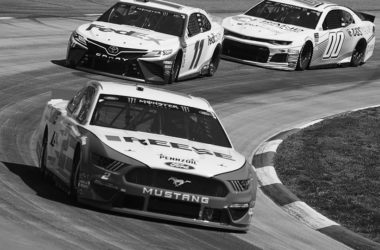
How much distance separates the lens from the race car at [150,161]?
418 inches

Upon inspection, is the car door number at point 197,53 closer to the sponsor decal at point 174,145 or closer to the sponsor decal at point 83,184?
the sponsor decal at point 174,145

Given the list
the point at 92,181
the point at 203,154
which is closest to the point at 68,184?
the point at 92,181

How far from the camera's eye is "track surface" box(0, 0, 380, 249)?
9828mm

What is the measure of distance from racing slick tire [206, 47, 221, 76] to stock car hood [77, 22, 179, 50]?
184 centimetres

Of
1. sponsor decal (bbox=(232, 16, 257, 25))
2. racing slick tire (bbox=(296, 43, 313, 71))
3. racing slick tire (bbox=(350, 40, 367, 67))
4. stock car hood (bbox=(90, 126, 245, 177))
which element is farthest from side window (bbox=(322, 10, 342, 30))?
stock car hood (bbox=(90, 126, 245, 177))

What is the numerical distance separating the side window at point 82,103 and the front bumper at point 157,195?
1.20m

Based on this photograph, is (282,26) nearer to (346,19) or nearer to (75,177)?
(346,19)

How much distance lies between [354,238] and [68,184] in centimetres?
281

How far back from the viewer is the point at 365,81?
25.1 metres

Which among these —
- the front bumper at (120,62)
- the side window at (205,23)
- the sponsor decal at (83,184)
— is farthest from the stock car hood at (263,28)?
the sponsor decal at (83,184)

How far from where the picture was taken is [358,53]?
2738 cm

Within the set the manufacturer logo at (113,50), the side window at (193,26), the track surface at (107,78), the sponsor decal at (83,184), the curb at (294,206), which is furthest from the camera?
the side window at (193,26)

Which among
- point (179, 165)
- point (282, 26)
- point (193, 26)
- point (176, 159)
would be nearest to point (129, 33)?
point (193, 26)

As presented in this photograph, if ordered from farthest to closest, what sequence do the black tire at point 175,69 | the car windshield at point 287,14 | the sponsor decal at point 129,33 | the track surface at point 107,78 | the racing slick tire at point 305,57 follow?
the car windshield at point 287,14
the racing slick tire at point 305,57
the black tire at point 175,69
the sponsor decal at point 129,33
the track surface at point 107,78
